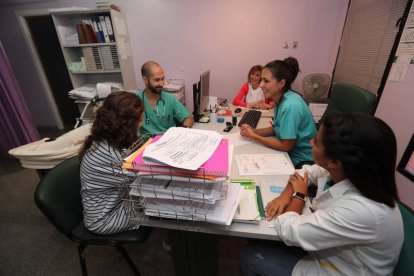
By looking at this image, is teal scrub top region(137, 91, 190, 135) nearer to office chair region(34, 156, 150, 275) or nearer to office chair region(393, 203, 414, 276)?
office chair region(34, 156, 150, 275)

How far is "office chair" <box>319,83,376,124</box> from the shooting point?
1338 millimetres

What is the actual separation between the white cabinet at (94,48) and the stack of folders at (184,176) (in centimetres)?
257

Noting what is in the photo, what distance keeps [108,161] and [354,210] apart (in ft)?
3.31

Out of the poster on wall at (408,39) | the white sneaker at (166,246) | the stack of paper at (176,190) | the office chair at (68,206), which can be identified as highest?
the poster on wall at (408,39)

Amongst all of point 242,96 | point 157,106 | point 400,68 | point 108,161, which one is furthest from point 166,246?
point 400,68

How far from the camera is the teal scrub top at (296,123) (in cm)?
137

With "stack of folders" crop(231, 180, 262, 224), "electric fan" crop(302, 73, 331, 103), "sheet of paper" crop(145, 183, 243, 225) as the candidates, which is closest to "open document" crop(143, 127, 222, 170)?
"sheet of paper" crop(145, 183, 243, 225)

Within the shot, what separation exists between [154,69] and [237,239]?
160cm

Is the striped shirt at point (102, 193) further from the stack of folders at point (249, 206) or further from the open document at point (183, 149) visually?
the stack of folders at point (249, 206)

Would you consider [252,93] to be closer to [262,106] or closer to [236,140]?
[262,106]

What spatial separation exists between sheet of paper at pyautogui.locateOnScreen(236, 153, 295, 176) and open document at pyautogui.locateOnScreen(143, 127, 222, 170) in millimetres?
472

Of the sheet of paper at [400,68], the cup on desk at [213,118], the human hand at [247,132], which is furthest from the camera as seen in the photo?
the cup on desk at [213,118]

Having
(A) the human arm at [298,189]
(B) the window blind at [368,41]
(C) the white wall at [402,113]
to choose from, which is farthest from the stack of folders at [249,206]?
(B) the window blind at [368,41]

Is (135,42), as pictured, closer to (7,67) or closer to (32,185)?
(7,67)
